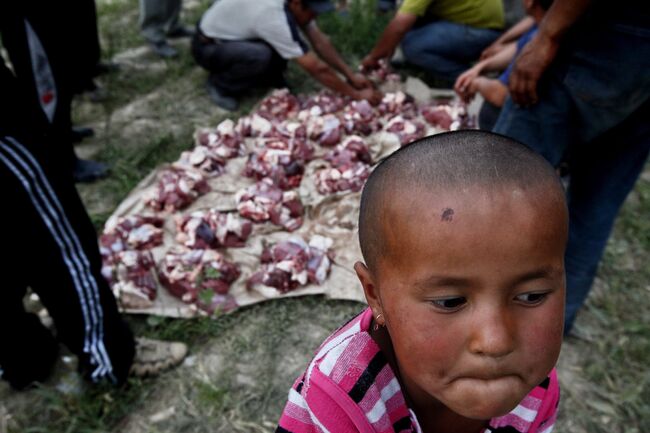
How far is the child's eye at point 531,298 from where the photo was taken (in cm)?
Answer: 90

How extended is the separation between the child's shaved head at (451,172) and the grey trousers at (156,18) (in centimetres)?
492

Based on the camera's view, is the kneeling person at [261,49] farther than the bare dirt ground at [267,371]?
Yes

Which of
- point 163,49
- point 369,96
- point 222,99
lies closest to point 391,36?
point 369,96

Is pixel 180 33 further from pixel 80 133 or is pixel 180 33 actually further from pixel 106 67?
pixel 80 133

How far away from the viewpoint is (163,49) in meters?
5.30

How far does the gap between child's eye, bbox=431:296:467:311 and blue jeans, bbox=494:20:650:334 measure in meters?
1.15

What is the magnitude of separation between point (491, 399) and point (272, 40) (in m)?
3.87

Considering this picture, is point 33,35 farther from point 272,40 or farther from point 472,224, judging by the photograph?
point 472,224

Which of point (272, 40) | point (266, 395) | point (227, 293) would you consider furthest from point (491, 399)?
point (272, 40)

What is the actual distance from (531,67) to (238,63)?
3.13 m

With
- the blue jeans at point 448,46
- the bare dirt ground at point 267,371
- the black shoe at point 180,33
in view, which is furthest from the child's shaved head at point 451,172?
the black shoe at point 180,33

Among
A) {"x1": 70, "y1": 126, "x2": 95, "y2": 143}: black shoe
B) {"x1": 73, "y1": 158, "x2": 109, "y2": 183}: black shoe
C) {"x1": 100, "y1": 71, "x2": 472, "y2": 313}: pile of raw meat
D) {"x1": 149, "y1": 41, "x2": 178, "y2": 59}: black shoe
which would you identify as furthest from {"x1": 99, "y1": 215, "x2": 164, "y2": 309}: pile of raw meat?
{"x1": 149, "y1": 41, "x2": 178, "y2": 59}: black shoe

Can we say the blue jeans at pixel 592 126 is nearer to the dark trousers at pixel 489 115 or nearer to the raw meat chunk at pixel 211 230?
the dark trousers at pixel 489 115

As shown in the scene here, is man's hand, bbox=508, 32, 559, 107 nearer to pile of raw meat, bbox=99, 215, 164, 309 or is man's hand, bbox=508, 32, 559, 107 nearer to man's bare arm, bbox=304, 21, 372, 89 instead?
pile of raw meat, bbox=99, 215, 164, 309
